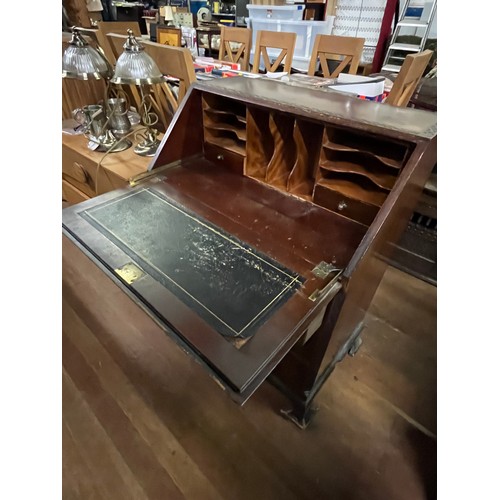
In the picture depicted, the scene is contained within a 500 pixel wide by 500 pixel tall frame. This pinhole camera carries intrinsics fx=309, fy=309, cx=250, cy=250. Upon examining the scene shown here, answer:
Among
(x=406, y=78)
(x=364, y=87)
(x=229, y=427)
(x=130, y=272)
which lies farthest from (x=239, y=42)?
(x=229, y=427)

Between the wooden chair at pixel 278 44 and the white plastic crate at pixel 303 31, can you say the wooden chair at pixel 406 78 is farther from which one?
the white plastic crate at pixel 303 31

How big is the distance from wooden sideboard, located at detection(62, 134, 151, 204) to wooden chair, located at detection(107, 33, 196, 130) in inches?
11.4


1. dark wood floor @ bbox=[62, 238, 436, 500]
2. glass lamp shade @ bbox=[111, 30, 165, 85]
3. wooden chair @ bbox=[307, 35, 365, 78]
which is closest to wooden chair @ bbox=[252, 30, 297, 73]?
wooden chair @ bbox=[307, 35, 365, 78]

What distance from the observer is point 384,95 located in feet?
5.38

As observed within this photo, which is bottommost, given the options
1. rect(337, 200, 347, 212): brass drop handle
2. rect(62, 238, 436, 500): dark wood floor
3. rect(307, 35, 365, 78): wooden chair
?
rect(62, 238, 436, 500): dark wood floor

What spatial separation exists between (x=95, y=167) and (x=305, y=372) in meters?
1.43

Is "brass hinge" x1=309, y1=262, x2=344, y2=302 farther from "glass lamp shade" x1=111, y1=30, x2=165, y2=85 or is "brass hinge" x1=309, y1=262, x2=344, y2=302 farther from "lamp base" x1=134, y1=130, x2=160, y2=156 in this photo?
"lamp base" x1=134, y1=130, x2=160, y2=156

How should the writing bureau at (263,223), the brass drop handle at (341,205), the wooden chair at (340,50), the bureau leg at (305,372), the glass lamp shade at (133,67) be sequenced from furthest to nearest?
the wooden chair at (340,50)
the glass lamp shade at (133,67)
the brass drop handle at (341,205)
the bureau leg at (305,372)
the writing bureau at (263,223)

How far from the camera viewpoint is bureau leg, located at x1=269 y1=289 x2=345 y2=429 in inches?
33.8

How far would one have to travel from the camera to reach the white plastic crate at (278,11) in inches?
125

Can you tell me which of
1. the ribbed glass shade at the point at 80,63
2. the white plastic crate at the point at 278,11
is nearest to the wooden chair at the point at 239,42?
the white plastic crate at the point at 278,11

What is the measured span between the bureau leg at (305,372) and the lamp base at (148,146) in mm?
1244

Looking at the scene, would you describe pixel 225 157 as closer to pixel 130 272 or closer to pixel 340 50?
pixel 130 272

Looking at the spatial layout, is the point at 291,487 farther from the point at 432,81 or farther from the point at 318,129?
the point at 432,81
